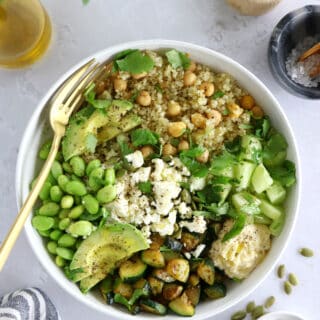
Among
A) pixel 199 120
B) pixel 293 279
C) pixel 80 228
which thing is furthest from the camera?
pixel 293 279

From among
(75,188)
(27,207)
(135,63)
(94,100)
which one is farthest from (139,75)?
(27,207)

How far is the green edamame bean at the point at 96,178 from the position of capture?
6.05 feet

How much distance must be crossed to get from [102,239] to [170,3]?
2.53 feet

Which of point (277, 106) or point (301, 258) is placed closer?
point (277, 106)

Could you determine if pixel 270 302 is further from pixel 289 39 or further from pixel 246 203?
pixel 289 39

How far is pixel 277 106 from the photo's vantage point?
190 centimetres

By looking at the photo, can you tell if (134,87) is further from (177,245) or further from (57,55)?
(177,245)

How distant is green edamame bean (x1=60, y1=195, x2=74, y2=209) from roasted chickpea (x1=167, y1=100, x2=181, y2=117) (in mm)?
361

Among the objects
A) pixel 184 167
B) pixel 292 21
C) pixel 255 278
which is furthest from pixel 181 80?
pixel 255 278

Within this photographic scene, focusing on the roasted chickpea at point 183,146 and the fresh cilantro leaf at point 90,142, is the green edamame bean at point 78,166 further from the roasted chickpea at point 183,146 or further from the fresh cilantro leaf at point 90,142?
the roasted chickpea at point 183,146

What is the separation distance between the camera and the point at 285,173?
6.25 ft

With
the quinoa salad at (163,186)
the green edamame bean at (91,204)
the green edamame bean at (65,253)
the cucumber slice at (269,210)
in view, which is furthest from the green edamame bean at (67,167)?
the cucumber slice at (269,210)

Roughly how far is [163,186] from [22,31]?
25.6 inches

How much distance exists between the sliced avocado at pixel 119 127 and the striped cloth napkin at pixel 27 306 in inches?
20.8
